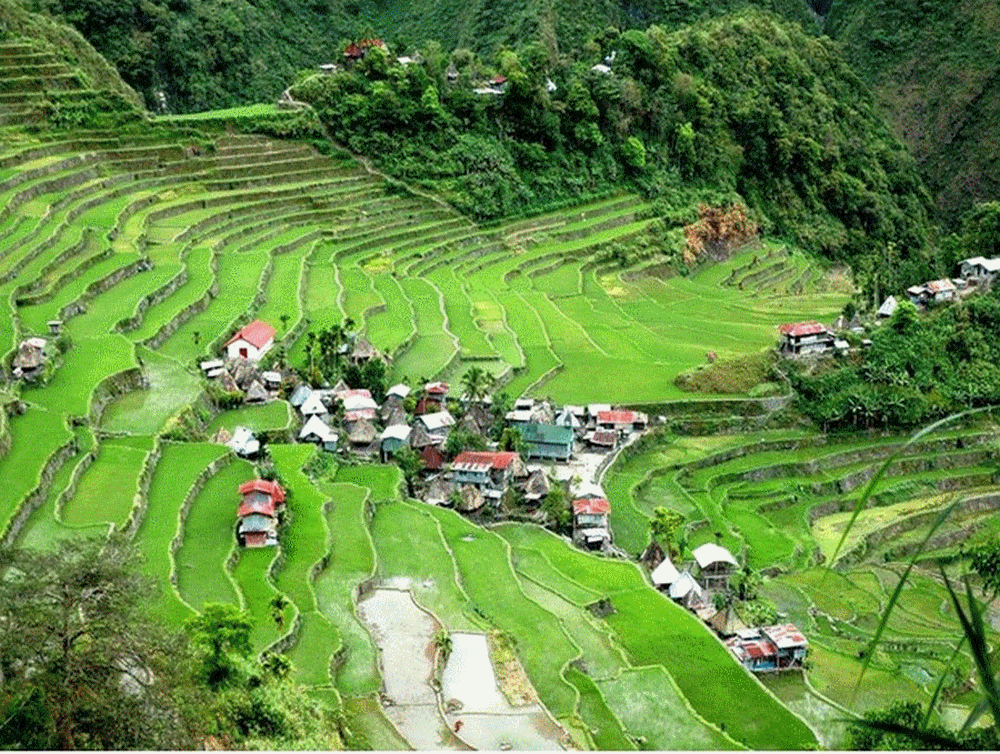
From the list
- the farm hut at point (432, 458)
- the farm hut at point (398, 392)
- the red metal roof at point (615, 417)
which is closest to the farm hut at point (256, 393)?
the farm hut at point (398, 392)

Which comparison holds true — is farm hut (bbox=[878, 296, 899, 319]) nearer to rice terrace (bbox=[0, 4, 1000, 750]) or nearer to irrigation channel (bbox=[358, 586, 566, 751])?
rice terrace (bbox=[0, 4, 1000, 750])

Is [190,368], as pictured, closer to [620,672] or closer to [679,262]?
[620,672]

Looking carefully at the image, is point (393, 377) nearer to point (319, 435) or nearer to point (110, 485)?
point (319, 435)

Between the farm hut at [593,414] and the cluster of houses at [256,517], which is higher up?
the cluster of houses at [256,517]

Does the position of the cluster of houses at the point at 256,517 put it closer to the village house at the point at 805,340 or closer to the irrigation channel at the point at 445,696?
the irrigation channel at the point at 445,696

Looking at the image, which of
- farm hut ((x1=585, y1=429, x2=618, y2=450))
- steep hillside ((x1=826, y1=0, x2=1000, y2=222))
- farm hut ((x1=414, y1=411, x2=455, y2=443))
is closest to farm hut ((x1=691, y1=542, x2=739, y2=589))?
farm hut ((x1=585, y1=429, x2=618, y2=450))

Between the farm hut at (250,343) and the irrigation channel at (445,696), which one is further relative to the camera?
the farm hut at (250,343)

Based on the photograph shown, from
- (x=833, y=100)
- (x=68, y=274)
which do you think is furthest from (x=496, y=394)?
(x=833, y=100)

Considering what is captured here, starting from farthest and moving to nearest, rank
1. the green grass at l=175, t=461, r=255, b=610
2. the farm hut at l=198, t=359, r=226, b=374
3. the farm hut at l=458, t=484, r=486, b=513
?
the farm hut at l=198, t=359, r=226, b=374 < the farm hut at l=458, t=484, r=486, b=513 < the green grass at l=175, t=461, r=255, b=610
